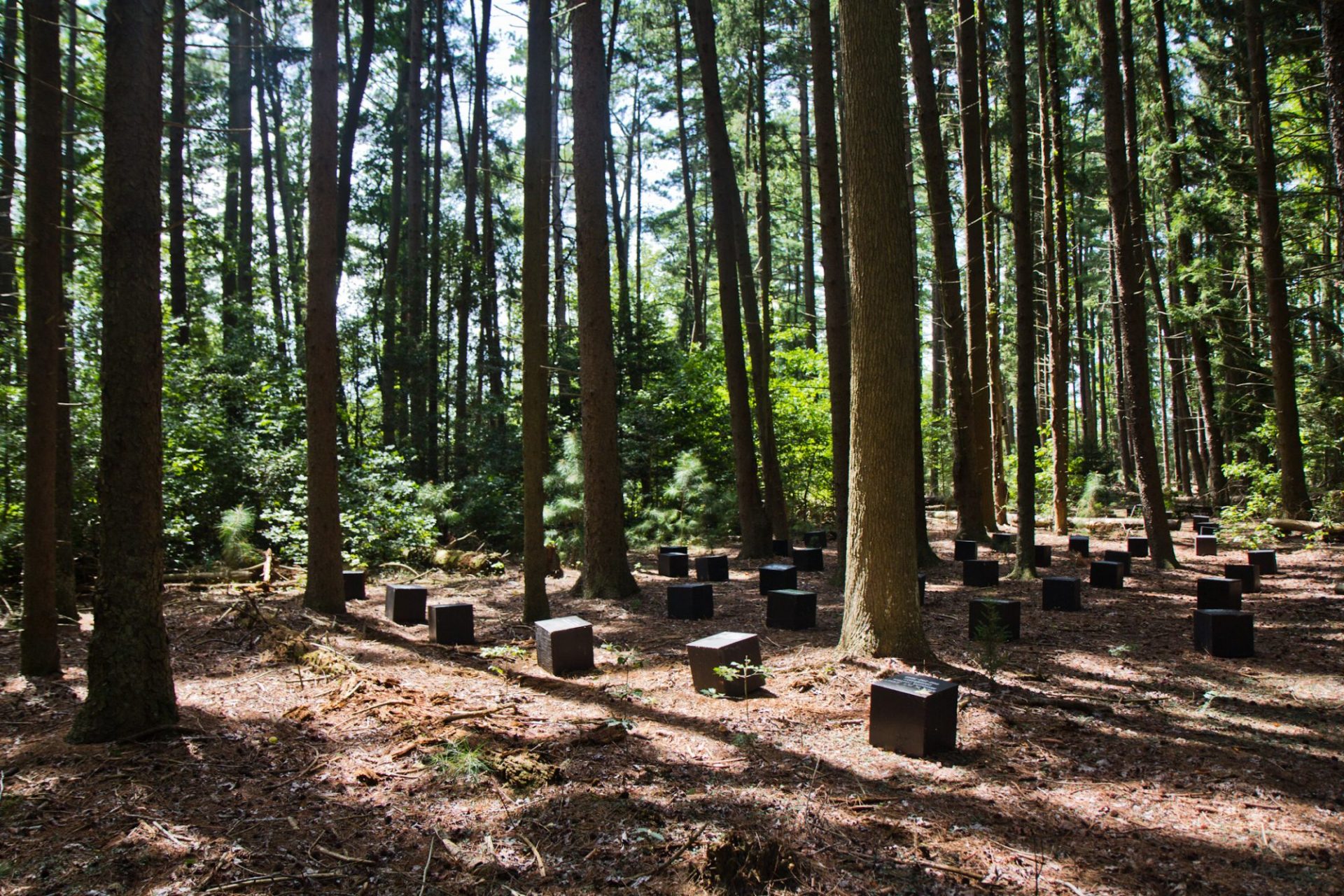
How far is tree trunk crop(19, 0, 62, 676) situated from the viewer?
527cm

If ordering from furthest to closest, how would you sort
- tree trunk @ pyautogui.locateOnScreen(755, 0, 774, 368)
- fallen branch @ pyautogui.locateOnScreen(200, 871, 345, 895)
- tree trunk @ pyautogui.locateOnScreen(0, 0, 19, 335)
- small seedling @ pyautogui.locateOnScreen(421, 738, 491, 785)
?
1. tree trunk @ pyautogui.locateOnScreen(755, 0, 774, 368)
2. tree trunk @ pyautogui.locateOnScreen(0, 0, 19, 335)
3. small seedling @ pyautogui.locateOnScreen(421, 738, 491, 785)
4. fallen branch @ pyautogui.locateOnScreen(200, 871, 345, 895)

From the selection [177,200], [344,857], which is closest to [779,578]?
[344,857]

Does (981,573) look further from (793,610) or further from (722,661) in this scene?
(722,661)

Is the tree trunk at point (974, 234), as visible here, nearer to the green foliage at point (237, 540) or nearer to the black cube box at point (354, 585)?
the black cube box at point (354, 585)

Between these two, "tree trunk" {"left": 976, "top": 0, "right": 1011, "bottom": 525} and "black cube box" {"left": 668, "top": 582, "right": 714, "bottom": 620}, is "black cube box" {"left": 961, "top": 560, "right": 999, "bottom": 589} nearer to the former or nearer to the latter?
"black cube box" {"left": 668, "top": 582, "right": 714, "bottom": 620}

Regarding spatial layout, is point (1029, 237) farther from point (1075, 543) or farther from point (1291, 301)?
point (1291, 301)

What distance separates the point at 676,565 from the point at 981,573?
4.23 metres

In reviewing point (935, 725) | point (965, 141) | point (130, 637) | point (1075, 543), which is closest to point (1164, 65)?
point (965, 141)

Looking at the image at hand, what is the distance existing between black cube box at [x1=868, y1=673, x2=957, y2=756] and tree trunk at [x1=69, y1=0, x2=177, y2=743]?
13.5ft

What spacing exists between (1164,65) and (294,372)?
1979 cm

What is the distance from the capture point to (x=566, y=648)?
6.40m

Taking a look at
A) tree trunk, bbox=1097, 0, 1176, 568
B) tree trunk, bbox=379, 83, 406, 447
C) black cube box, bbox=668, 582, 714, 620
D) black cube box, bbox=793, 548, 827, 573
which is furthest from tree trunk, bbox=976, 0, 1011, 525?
tree trunk, bbox=379, 83, 406, 447

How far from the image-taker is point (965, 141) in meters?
13.1

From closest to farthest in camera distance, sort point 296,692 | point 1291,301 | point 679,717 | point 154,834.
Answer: point 154,834, point 679,717, point 296,692, point 1291,301
